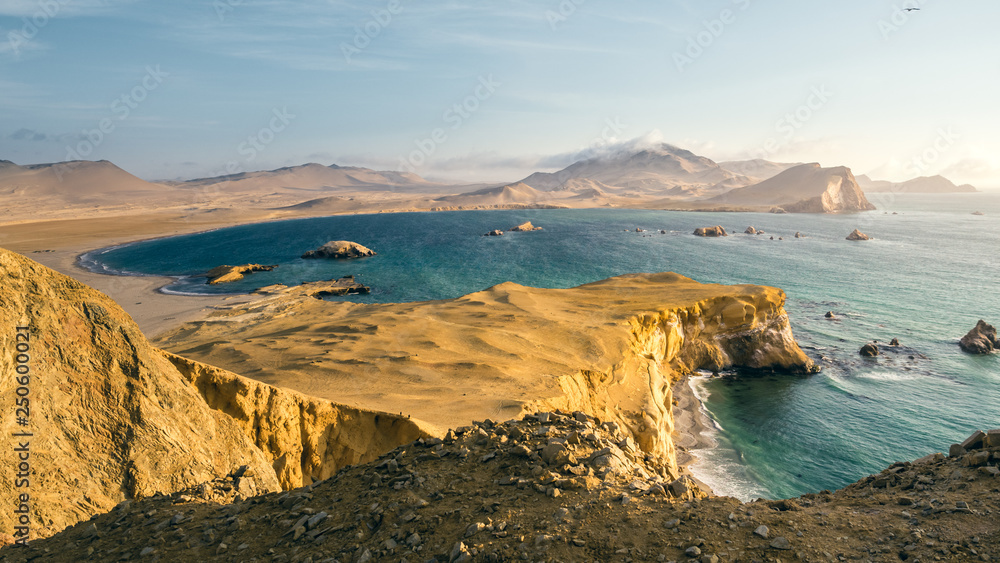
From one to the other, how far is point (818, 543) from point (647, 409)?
1520cm

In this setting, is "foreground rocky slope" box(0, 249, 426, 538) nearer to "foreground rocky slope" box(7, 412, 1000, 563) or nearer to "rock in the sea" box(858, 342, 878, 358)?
"foreground rocky slope" box(7, 412, 1000, 563)

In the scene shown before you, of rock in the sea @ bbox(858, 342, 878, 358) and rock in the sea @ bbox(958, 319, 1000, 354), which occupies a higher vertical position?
rock in the sea @ bbox(958, 319, 1000, 354)

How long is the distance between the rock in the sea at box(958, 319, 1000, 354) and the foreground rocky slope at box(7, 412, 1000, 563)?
139ft

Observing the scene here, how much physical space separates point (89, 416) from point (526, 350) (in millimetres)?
18259

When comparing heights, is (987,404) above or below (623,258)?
below

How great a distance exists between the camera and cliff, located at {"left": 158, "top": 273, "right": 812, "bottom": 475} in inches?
743

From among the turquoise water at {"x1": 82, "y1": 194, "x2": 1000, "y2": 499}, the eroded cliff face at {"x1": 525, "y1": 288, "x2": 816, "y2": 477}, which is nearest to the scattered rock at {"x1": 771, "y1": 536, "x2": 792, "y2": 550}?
the eroded cliff face at {"x1": 525, "y1": 288, "x2": 816, "y2": 477}

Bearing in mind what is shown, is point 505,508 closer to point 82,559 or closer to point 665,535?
point 665,535

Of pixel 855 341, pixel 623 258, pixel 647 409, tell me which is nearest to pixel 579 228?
pixel 623 258

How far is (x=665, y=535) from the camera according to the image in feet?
23.1

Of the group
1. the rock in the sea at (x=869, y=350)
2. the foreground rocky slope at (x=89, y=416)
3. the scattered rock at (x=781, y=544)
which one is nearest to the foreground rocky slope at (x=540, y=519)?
the scattered rock at (x=781, y=544)

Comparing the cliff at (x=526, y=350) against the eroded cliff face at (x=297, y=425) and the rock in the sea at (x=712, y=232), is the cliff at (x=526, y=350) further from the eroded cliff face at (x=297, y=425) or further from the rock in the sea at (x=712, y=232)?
the rock in the sea at (x=712, y=232)

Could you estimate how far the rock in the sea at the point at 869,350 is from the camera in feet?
127

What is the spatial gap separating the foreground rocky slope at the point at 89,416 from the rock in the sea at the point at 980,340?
52975 millimetres
